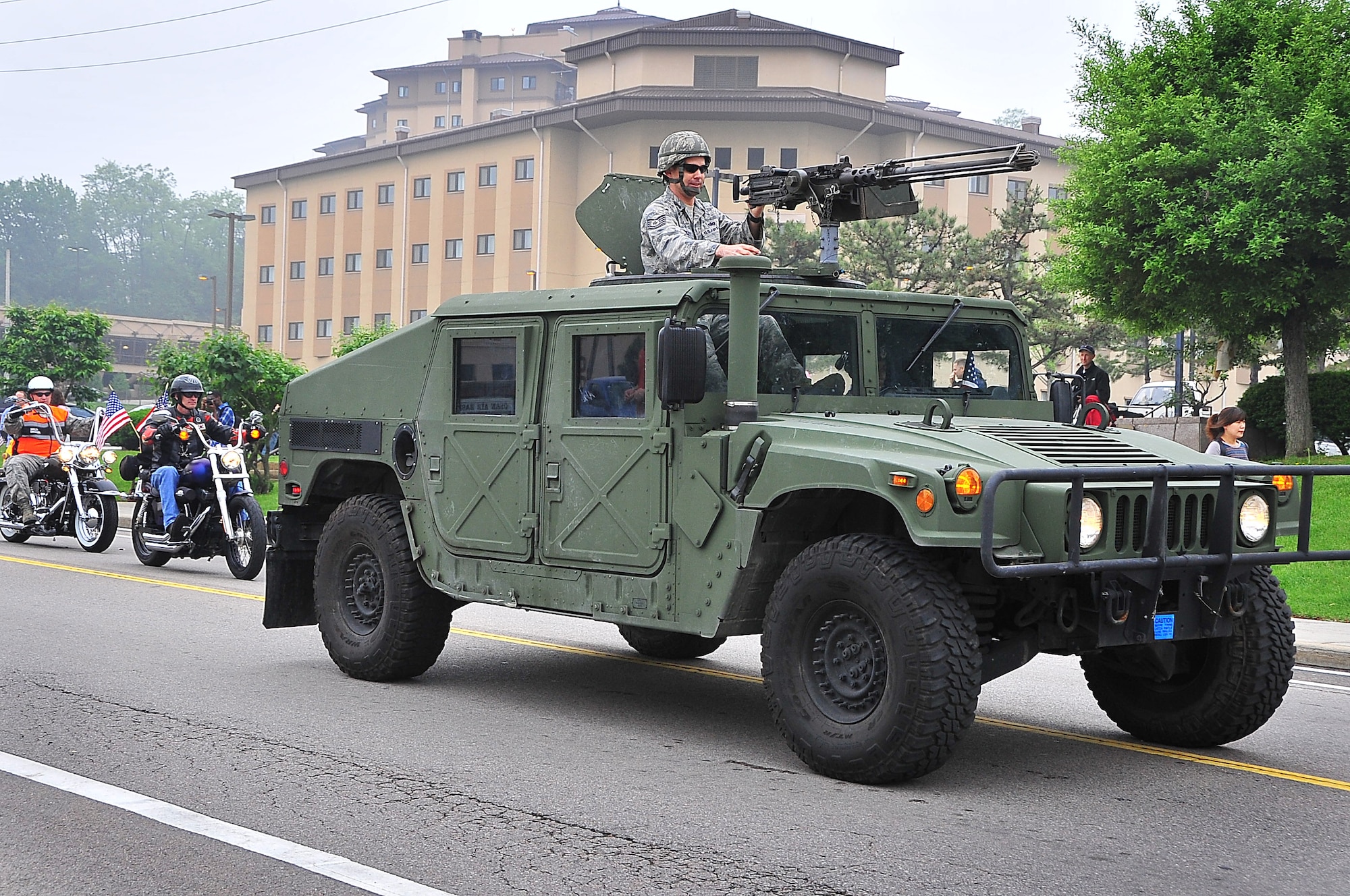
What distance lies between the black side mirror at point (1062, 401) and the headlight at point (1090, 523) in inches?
71.0

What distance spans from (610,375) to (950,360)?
68.5 inches

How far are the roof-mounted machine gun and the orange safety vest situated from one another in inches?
488

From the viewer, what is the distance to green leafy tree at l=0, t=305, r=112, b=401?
51.4 metres

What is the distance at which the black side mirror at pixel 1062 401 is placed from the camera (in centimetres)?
791

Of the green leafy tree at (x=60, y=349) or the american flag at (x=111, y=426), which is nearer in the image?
the american flag at (x=111, y=426)

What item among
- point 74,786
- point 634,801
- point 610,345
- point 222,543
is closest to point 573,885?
point 634,801

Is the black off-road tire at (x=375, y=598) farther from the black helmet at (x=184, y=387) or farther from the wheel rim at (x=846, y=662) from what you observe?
the black helmet at (x=184, y=387)

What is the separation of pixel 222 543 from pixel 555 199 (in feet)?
160

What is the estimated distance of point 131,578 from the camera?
1477 centimetres

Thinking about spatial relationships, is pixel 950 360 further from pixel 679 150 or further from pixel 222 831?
pixel 222 831

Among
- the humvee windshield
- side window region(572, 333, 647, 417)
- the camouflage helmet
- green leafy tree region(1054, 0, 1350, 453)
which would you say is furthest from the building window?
side window region(572, 333, 647, 417)

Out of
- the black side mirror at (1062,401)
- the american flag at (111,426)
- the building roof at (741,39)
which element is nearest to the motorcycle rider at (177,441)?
the american flag at (111,426)

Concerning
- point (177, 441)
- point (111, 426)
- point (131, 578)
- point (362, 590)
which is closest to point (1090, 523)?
point (362, 590)

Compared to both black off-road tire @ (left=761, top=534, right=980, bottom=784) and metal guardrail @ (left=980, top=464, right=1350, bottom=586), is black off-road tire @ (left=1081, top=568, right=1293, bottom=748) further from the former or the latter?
black off-road tire @ (left=761, top=534, right=980, bottom=784)
